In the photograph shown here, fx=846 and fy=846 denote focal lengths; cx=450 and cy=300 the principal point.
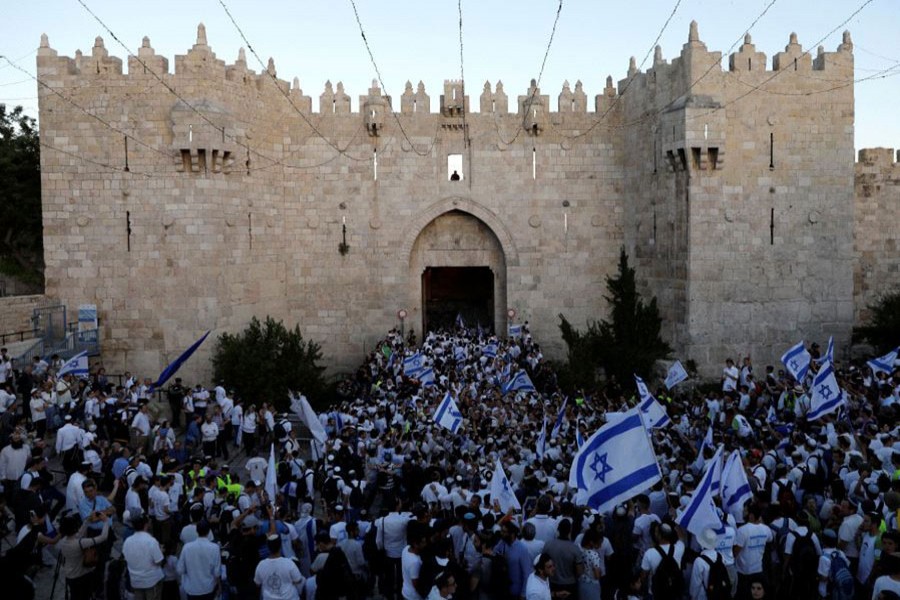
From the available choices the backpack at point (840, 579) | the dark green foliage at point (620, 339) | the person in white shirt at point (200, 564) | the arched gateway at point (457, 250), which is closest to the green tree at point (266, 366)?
the arched gateway at point (457, 250)

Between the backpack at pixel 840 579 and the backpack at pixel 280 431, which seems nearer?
the backpack at pixel 840 579

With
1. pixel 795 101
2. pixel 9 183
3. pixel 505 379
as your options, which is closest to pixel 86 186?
pixel 9 183

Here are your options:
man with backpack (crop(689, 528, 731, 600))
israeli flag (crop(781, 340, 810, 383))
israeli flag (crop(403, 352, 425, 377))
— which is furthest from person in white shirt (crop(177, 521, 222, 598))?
israeli flag (crop(781, 340, 810, 383))

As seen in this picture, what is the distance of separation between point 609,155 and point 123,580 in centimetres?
1747

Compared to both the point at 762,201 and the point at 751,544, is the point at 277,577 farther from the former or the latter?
the point at 762,201

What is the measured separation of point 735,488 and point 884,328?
46.7 feet

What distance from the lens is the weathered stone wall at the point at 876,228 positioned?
21875 millimetres

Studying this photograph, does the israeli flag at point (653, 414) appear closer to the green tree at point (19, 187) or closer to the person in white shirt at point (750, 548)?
the person in white shirt at point (750, 548)

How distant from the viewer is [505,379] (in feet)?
56.9

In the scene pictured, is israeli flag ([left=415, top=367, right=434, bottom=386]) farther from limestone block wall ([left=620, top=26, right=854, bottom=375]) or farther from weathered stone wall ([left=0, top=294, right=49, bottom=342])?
weathered stone wall ([left=0, top=294, right=49, bottom=342])

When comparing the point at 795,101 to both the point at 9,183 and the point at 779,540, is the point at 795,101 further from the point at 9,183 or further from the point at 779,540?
the point at 9,183

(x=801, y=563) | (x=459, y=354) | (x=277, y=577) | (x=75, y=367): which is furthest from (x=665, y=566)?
(x=459, y=354)

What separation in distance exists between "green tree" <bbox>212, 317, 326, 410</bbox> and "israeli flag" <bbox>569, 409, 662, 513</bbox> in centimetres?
1155

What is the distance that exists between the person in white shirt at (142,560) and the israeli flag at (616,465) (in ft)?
12.2
